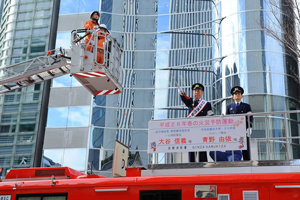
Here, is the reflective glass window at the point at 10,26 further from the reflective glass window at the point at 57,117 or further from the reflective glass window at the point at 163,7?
the reflective glass window at the point at 163,7

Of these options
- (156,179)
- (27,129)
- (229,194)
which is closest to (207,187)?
(229,194)

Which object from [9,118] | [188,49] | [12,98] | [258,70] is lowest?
[9,118]

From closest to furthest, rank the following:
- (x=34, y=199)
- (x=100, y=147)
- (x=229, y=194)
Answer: (x=229, y=194), (x=34, y=199), (x=100, y=147)

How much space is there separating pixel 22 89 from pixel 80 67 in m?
22.2

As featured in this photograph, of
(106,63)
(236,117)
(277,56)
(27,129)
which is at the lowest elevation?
(236,117)

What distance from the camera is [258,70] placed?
2520 centimetres

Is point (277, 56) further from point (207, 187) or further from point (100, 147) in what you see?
point (207, 187)

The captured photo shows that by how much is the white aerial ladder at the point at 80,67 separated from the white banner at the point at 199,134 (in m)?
Result: 3.84

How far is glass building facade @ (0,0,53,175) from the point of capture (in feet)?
99.7

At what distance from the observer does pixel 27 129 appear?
30688mm

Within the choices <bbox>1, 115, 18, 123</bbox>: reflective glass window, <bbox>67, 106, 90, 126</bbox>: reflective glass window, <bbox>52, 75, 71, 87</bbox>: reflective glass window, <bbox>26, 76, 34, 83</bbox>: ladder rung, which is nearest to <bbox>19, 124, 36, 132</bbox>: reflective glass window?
<bbox>1, 115, 18, 123</bbox>: reflective glass window

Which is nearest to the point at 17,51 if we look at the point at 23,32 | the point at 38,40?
the point at 23,32

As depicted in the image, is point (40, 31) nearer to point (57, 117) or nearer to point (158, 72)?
point (57, 117)

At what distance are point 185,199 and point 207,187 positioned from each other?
46 centimetres
